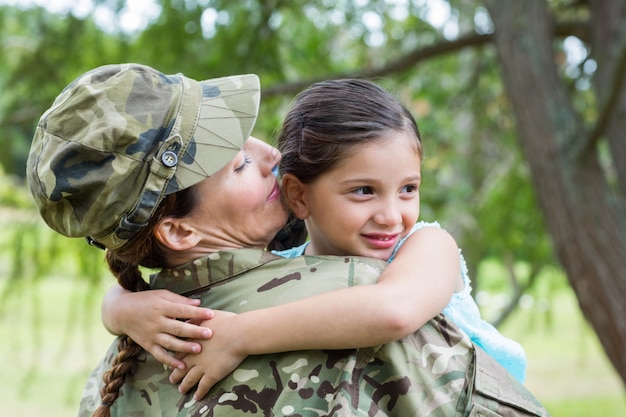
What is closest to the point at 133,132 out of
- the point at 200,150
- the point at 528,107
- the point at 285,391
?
the point at 200,150

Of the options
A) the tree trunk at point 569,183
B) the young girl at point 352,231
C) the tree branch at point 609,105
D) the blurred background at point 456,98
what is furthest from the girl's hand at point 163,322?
the tree trunk at point 569,183

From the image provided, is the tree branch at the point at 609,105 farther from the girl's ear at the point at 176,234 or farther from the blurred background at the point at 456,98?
the girl's ear at the point at 176,234

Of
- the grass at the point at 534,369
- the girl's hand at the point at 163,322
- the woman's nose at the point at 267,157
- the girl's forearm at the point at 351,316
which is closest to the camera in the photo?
the girl's forearm at the point at 351,316

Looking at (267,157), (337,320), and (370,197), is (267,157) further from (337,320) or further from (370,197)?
(337,320)

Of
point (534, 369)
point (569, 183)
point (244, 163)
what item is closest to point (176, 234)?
point (244, 163)

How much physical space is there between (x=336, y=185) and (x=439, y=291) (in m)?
0.24

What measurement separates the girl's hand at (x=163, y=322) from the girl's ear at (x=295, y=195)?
0.79 ft

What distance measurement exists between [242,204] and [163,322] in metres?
0.22

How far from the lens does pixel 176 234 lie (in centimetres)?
138

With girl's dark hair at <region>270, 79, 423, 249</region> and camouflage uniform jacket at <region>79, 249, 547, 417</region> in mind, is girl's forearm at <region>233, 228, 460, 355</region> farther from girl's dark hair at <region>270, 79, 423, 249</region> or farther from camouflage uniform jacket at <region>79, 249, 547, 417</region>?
girl's dark hair at <region>270, 79, 423, 249</region>

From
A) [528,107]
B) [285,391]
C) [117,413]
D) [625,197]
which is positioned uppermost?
[285,391]

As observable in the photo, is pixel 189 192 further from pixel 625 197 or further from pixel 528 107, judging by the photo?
pixel 625 197

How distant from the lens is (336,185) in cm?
142

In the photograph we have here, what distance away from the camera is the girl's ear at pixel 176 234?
1.36 meters
